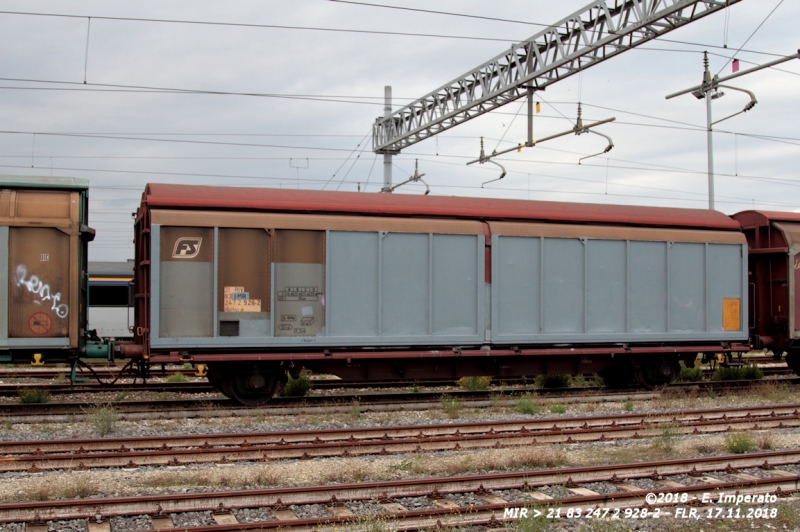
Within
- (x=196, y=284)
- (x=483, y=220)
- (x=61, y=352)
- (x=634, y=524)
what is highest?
(x=483, y=220)

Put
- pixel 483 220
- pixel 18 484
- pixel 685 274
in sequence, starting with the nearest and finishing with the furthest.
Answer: pixel 18 484 → pixel 483 220 → pixel 685 274

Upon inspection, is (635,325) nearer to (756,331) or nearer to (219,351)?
(756,331)

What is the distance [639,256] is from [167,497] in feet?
32.7

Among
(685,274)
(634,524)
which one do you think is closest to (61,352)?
(634,524)

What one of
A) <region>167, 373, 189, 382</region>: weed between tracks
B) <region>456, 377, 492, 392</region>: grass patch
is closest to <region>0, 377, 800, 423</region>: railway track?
<region>456, 377, 492, 392</region>: grass patch

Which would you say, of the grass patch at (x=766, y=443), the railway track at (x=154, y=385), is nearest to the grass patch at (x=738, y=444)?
the grass patch at (x=766, y=443)

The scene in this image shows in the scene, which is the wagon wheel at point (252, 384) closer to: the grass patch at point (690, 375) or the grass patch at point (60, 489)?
the grass patch at point (60, 489)

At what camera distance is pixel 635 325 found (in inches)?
522

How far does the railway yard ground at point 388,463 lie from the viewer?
6191 mm

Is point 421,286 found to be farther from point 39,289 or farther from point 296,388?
point 39,289

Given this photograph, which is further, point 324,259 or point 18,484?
point 324,259

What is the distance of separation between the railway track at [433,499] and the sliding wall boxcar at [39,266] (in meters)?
5.44

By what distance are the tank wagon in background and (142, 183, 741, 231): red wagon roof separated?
0.04 meters

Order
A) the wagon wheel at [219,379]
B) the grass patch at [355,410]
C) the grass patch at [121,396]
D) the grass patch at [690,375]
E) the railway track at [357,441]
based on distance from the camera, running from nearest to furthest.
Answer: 1. the railway track at [357,441]
2. the grass patch at [355,410]
3. the wagon wheel at [219,379]
4. the grass patch at [121,396]
5. the grass patch at [690,375]
